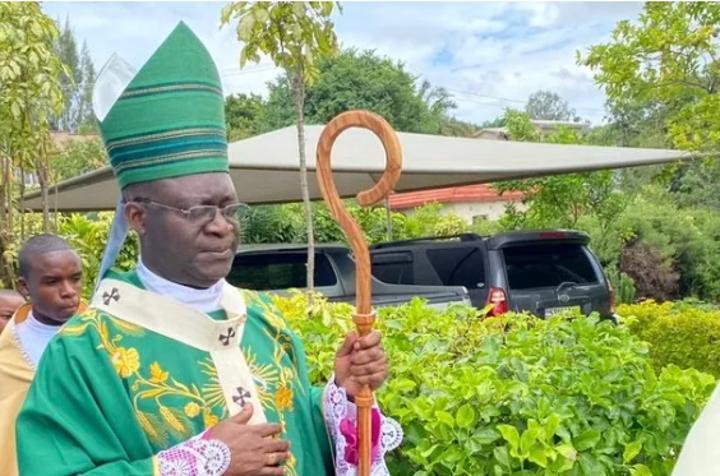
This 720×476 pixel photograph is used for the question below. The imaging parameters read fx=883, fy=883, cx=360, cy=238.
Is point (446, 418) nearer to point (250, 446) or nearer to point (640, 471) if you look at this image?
point (640, 471)

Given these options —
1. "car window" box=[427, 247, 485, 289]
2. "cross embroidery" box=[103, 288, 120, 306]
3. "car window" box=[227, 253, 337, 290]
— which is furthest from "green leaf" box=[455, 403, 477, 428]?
"car window" box=[227, 253, 337, 290]

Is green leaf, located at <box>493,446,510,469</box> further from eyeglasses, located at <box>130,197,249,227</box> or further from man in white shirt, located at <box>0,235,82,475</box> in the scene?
man in white shirt, located at <box>0,235,82,475</box>

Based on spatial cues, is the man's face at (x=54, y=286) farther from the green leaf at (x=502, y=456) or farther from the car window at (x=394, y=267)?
the car window at (x=394, y=267)

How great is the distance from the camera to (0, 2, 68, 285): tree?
5.68m

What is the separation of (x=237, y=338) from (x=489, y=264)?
589 cm

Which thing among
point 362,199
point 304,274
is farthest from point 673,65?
point 362,199

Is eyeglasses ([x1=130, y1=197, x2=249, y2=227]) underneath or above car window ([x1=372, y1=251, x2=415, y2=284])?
above

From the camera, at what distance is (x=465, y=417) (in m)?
2.52

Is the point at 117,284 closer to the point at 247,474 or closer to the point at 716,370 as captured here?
the point at 247,474

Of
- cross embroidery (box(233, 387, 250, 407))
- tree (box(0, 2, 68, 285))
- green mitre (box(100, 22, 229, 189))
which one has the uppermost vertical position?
tree (box(0, 2, 68, 285))

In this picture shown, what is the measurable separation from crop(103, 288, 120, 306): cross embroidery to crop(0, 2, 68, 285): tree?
416 centimetres

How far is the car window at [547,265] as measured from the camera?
777cm

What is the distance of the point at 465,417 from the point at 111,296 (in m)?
1.12

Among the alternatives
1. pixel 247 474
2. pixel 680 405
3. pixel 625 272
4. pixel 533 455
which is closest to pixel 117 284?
pixel 247 474
